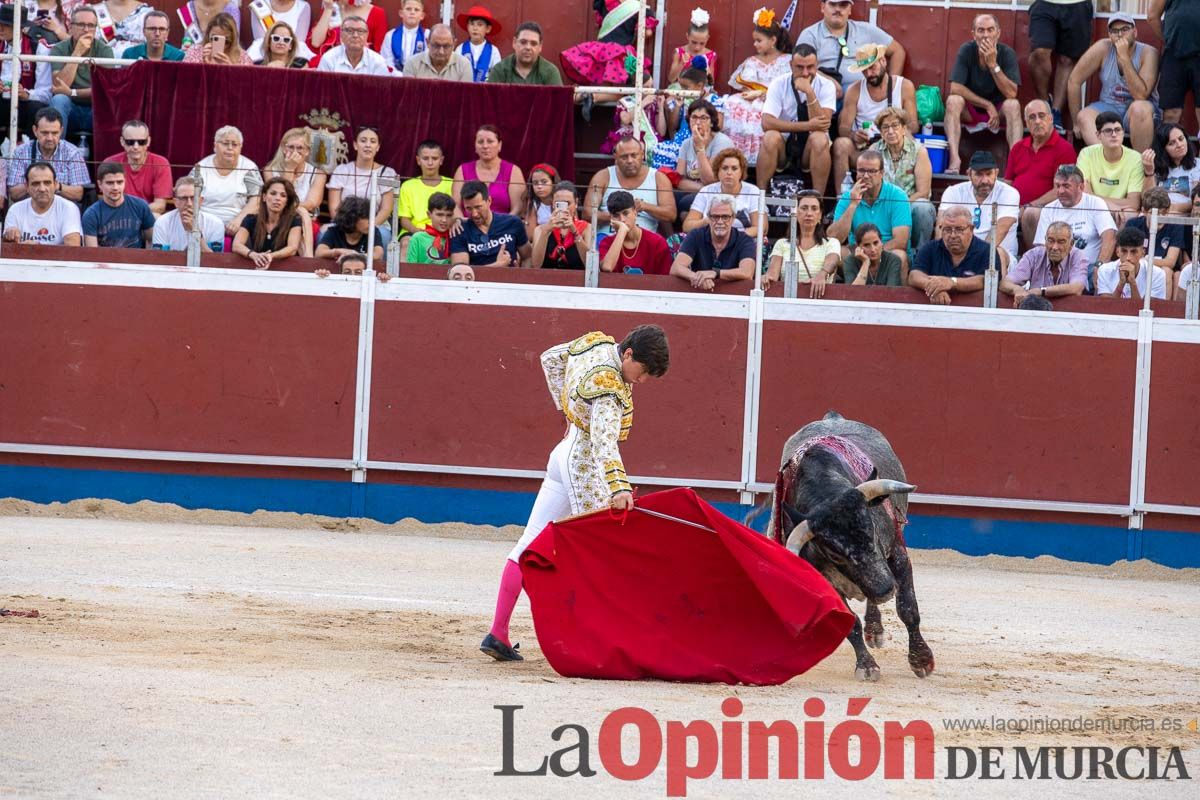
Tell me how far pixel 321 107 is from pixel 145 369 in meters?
2.29

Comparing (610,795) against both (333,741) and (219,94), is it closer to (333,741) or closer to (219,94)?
(333,741)

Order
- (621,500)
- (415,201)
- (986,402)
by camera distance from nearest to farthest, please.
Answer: (621,500) < (986,402) < (415,201)

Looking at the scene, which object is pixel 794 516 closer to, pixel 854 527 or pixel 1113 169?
pixel 854 527

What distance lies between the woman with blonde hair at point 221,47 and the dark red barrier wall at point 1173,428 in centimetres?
642

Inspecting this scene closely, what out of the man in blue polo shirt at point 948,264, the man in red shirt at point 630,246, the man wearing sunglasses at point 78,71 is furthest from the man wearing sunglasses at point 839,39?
the man wearing sunglasses at point 78,71

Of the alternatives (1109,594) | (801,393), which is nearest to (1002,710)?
(1109,594)

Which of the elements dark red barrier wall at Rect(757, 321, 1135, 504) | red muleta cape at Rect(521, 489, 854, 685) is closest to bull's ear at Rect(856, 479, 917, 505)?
red muleta cape at Rect(521, 489, 854, 685)

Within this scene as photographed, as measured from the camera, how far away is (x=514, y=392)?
32.2ft

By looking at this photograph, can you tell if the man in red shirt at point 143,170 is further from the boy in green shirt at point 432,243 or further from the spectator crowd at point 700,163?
the boy in green shirt at point 432,243

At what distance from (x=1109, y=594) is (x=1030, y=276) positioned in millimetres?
2209

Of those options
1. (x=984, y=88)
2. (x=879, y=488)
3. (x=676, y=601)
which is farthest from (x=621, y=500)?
(x=984, y=88)

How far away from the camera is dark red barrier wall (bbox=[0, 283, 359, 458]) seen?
9.79 metres

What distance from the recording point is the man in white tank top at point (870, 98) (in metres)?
10.9

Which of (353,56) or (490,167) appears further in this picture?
(353,56)
